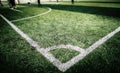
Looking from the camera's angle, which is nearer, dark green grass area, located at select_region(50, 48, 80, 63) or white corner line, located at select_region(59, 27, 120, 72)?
white corner line, located at select_region(59, 27, 120, 72)

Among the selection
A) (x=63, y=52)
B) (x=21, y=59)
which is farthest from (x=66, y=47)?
(x=21, y=59)

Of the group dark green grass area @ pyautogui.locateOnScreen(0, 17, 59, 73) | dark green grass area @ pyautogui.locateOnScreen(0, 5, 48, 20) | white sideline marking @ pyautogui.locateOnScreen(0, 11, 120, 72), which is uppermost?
dark green grass area @ pyautogui.locateOnScreen(0, 5, 48, 20)

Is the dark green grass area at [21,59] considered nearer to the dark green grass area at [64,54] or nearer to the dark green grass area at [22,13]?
the dark green grass area at [64,54]

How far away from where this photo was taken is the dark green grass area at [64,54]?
2.33m

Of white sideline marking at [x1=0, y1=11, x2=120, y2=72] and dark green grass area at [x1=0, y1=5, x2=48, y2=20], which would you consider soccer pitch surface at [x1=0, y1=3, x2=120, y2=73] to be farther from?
dark green grass area at [x1=0, y1=5, x2=48, y2=20]

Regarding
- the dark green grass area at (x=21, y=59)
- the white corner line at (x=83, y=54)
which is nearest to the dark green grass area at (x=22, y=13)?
the dark green grass area at (x=21, y=59)

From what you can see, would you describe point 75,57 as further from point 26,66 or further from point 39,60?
point 26,66

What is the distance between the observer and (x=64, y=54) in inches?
97.3

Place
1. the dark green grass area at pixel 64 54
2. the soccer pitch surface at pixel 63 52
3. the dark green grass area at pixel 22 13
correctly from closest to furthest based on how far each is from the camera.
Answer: the soccer pitch surface at pixel 63 52 < the dark green grass area at pixel 64 54 < the dark green grass area at pixel 22 13

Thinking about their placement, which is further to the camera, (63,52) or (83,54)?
(63,52)

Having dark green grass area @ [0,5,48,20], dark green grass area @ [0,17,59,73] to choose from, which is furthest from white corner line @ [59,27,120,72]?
dark green grass area @ [0,5,48,20]

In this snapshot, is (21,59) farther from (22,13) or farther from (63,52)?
(22,13)

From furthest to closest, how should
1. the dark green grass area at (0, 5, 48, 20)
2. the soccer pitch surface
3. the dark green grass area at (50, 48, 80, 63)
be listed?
the dark green grass area at (0, 5, 48, 20) → the dark green grass area at (50, 48, 80, 63) → the soccer pitch surface

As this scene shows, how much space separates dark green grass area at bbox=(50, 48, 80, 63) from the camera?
2.33 m
